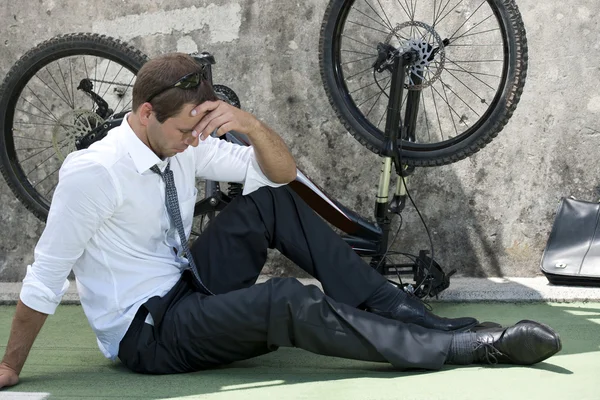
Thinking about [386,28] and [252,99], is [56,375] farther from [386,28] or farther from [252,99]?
[386,28]

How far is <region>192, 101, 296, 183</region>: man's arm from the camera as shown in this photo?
2.62 meters

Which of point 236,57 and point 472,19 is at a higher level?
point 472,19

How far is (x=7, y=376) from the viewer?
2.55 m

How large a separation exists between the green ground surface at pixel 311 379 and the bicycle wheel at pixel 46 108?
1.06 meters

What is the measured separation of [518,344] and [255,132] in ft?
3.36

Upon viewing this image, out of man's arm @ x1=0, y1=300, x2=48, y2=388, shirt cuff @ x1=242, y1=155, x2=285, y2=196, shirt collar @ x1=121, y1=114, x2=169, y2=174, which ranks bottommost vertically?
man's arm @ x1=0, y1=300, x2=48, y2=388

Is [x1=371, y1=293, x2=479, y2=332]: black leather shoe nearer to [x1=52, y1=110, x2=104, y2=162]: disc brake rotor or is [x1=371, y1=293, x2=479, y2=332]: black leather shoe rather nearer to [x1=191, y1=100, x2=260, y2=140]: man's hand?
[x1=191, y1=100, x2=260, y2=140]: man's hand

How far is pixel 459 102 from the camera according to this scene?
407 centimetres

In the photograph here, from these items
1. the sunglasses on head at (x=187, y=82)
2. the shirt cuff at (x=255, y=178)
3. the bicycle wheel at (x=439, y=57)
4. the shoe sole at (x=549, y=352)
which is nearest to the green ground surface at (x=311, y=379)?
the shoe sole at (x=549, y=352)

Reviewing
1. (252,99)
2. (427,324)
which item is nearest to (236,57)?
(252,99)

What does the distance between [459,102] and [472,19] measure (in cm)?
36

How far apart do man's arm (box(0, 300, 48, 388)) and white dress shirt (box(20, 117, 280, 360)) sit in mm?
33

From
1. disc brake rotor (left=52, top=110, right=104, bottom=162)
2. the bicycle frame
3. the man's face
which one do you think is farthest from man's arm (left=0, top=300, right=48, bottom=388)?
disc brake rotor (left=52, top=110, right=104, bottom=162)

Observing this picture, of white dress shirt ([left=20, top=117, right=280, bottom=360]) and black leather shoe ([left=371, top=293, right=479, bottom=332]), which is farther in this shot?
black leather shoe ([left=371, top=293, right=479, bottom=332])
